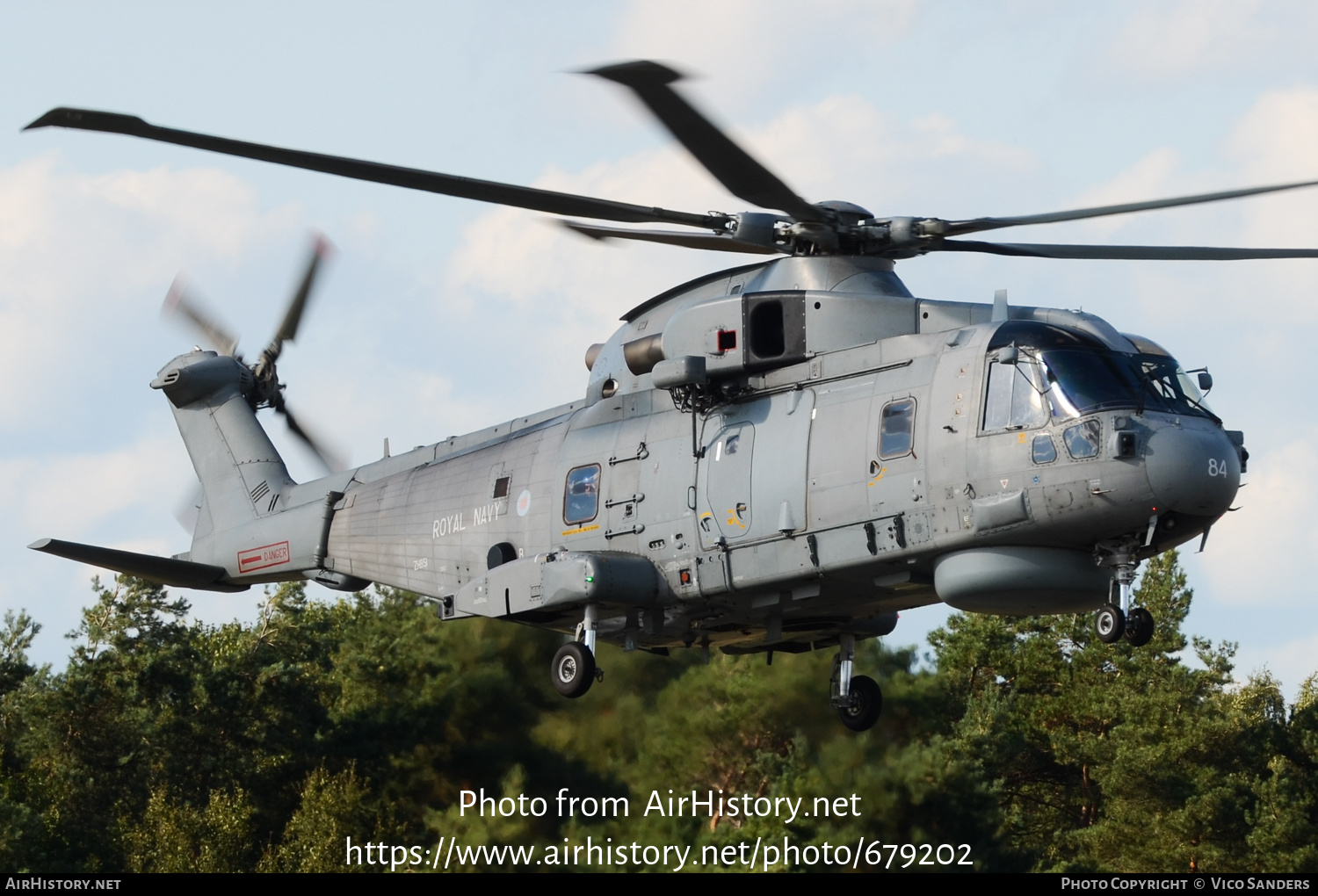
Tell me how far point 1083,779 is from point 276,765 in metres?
20.5

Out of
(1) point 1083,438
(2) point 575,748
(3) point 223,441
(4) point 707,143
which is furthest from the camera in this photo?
(2) point 575,748

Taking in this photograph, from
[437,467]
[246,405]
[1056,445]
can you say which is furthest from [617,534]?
[246,405]

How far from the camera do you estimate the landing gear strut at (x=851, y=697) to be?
17.9 meters

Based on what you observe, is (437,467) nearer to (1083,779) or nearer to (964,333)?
(964,333)

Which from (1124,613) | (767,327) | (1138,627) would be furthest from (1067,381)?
(767,327)

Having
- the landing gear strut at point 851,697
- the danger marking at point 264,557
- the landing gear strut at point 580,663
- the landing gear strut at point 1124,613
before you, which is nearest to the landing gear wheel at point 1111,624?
the landing gear strut at point 1124,613

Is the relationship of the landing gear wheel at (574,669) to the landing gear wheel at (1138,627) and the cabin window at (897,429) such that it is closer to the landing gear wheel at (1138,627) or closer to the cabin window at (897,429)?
the cabin window at (897,429)

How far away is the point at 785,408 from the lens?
1614 centimetres

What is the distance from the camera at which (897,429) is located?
1522 cm

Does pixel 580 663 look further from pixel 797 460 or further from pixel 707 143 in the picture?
pixel 707 143

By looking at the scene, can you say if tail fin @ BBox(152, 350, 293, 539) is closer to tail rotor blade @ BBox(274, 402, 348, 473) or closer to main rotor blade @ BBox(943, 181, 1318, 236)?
tail rotor blade @ BBox(274, 402, 348, 473)

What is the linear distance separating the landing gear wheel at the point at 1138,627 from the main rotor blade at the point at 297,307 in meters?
12.4

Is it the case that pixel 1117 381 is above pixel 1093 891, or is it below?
above

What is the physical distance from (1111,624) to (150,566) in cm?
1171
